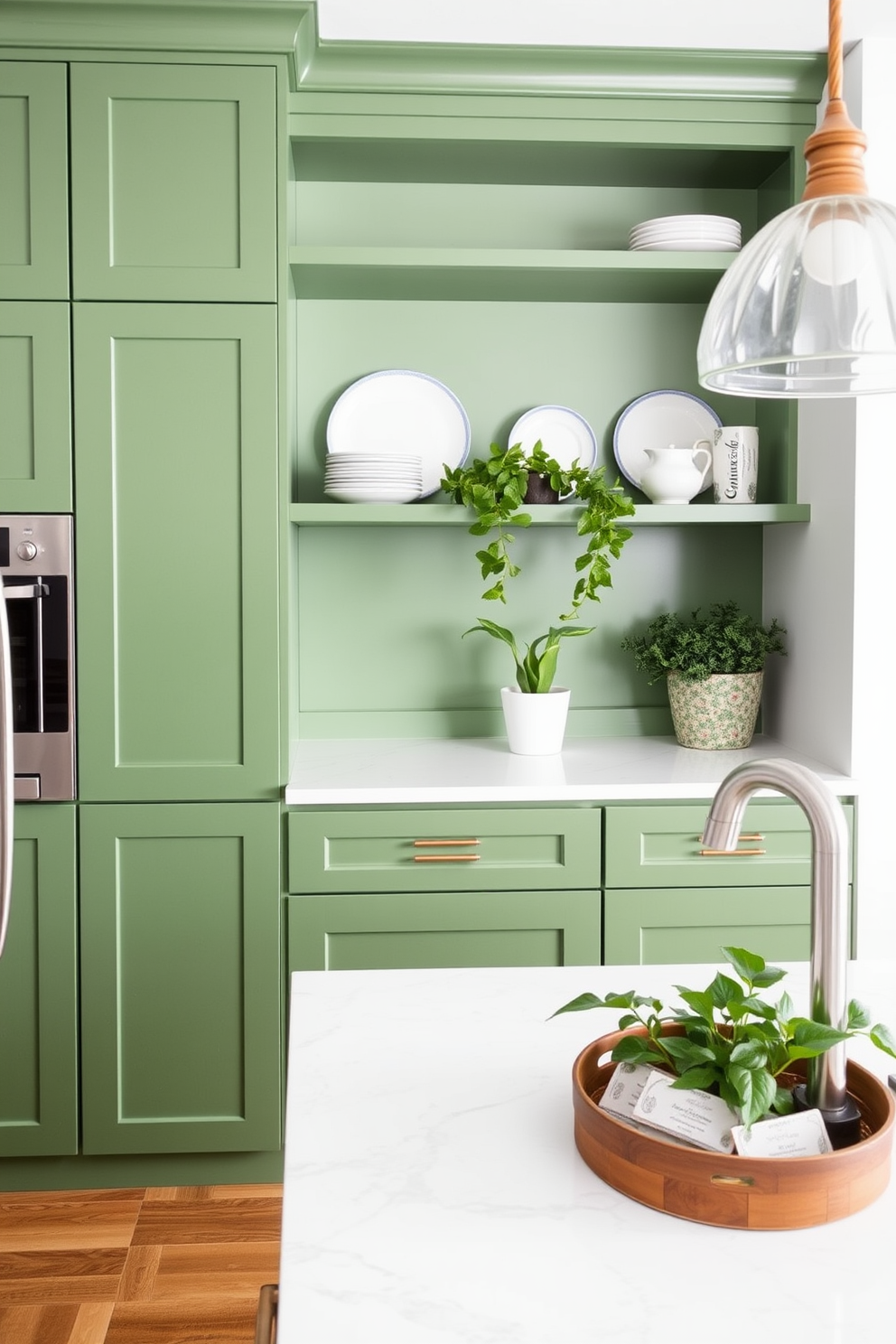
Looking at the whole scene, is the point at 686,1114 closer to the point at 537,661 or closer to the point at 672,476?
→ the point at 537,661

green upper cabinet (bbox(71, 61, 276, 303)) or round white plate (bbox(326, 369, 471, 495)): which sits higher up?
green upper cabinet (bbox(71, 61, 276, 303))

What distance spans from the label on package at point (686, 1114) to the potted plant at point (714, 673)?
75.0 inches

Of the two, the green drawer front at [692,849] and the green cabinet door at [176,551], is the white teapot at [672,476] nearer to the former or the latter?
the green drawer front at [692,849]

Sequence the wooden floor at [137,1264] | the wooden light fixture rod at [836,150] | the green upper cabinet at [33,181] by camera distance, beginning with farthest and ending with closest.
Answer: the green upper cabinet at [33,181], the wooden floor at [137,1264], the wooden light fixture rod at [836,150]

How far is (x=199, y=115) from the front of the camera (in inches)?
92.6

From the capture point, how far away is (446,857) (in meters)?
2.42

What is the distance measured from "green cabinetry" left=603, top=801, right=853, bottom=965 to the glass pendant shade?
1.67 m

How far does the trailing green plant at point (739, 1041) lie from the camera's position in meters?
0.86

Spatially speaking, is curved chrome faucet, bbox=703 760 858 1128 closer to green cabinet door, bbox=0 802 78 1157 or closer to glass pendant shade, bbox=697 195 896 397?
glass pendant shade, bbox=697 195 896 397

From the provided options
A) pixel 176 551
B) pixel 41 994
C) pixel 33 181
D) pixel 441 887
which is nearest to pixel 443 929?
pixel 441 887

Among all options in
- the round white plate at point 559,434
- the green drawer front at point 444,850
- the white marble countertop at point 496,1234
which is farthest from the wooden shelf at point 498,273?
the white marble countertop at point 496,1234

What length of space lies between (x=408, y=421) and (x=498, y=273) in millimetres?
444

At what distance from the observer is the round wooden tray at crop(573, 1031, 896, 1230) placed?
2.73ft

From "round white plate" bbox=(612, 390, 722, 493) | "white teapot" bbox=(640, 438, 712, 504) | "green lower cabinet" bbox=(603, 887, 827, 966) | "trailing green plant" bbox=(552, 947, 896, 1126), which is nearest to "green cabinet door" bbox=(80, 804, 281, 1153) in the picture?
"green lower cabinet" bbox=(603, 887, 827, 966)
